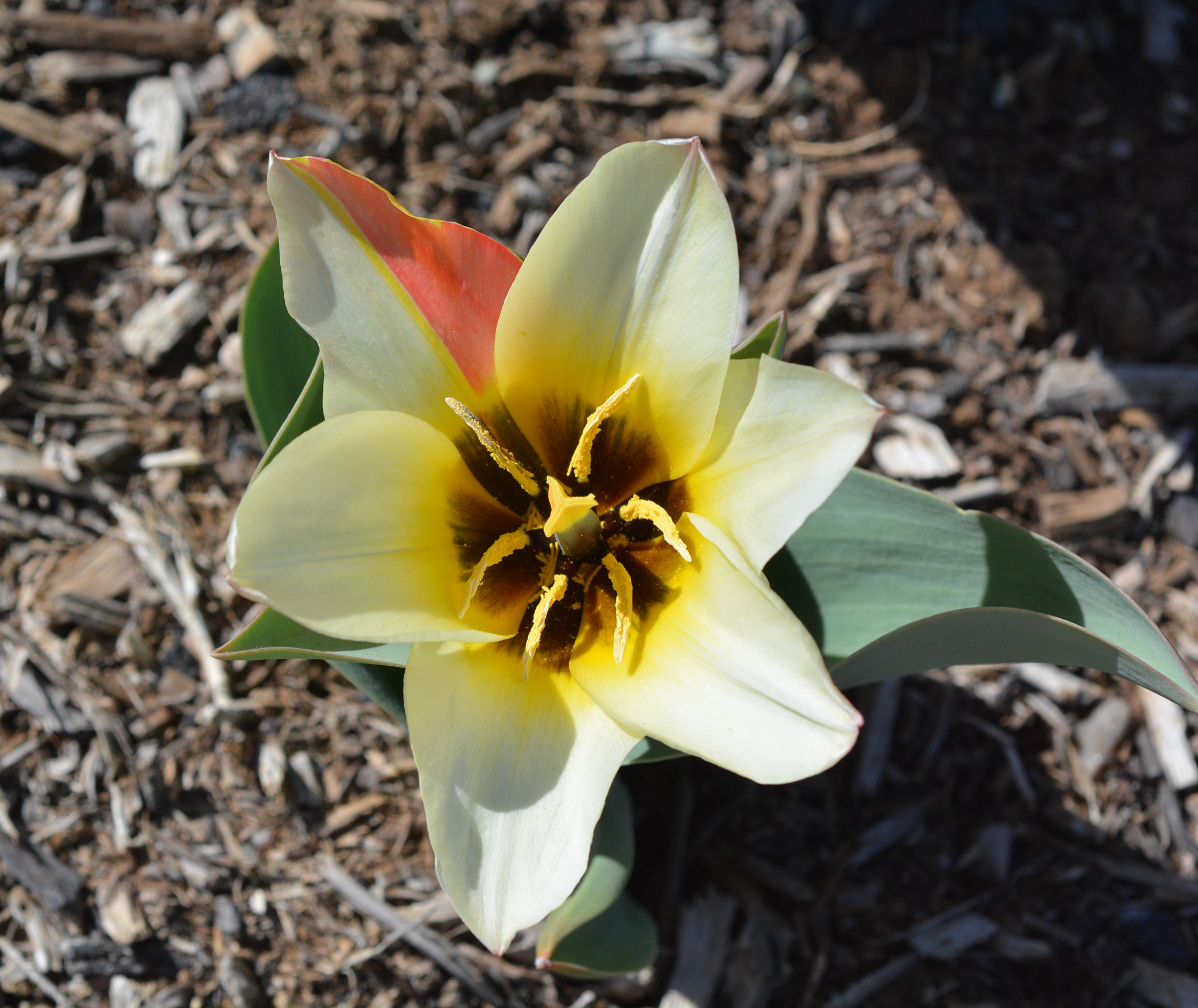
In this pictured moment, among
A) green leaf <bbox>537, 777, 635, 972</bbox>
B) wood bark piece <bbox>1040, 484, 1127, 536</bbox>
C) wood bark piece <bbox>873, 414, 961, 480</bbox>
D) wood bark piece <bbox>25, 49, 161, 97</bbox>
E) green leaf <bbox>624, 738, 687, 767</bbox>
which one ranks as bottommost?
green leaf <bbox>537, 777, 635, 972</bbox>

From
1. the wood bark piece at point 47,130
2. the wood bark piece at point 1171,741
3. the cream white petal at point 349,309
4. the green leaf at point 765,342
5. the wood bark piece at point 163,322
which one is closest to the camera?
the cream white petal at point 349,309

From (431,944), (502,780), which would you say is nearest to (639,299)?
(502,780)

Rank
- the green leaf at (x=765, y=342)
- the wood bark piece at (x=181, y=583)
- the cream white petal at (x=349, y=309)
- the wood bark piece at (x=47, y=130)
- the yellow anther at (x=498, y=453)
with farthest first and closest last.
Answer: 1. the wood bark piece at (x=47, y=130)
2. the wood bark piece at (x=181, y=583)
3. the green leaf at (x=765, y=342)
4. the yellow anther at (x=498, y=453)
5. the cream white petal at (x=349, y=309)

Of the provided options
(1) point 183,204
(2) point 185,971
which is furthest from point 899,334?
(2) point 185,971

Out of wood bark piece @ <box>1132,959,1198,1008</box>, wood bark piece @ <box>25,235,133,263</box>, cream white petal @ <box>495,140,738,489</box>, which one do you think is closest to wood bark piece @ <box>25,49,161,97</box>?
wood bark piece @ <box>25,235,133,263</box>

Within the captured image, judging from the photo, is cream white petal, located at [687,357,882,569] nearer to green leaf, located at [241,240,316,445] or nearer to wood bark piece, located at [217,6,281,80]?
green leaf, located at [241,240,316,445]

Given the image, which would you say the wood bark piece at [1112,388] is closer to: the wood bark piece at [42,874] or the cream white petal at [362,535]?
the cream white petal at [362,535]

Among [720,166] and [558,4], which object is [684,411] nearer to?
[720,166]

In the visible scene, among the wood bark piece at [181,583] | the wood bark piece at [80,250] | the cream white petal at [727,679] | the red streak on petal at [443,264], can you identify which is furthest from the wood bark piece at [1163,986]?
the wood bark piece at [80,250]
